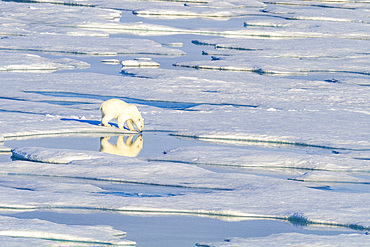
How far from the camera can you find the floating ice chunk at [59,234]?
4.81 meters

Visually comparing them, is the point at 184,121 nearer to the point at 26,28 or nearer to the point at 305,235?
the point at 305,235

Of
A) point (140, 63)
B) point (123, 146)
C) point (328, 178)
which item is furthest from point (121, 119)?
point (140, 63)

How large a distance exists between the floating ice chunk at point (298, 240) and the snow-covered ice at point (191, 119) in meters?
0.02

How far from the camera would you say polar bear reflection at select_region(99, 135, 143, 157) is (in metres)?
7.54

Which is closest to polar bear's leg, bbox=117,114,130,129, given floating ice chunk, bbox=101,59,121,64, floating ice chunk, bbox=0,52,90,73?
floating ice chunk, bbox=0,52,90,73

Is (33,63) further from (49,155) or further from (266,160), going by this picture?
Answer: (266,160)

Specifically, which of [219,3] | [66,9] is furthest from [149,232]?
[219,3]

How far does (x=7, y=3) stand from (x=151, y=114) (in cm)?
1223

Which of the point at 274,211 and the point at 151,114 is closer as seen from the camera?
the point at 274,211

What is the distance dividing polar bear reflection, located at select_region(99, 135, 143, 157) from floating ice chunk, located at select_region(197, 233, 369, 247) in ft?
8.59

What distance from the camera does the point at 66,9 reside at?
64.6 ft

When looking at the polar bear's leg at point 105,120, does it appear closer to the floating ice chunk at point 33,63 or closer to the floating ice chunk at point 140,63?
the floating ice chunk at point 33,63

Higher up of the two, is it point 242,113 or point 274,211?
point 242,113

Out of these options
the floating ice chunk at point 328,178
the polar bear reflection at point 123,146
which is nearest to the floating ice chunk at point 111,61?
the polar bear reflection at point 123,146
